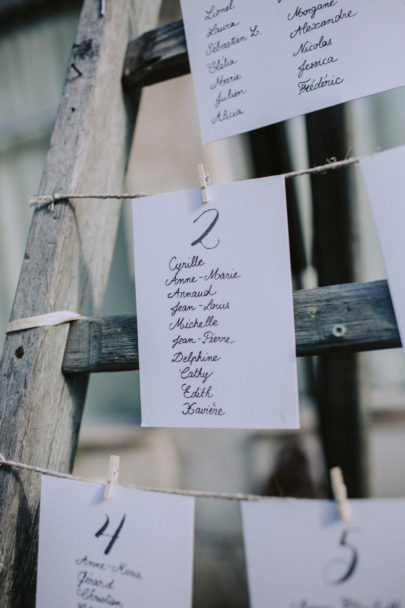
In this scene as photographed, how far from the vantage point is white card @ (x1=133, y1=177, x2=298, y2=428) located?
1.47 feet

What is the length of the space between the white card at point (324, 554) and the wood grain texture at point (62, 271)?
11.1 inches

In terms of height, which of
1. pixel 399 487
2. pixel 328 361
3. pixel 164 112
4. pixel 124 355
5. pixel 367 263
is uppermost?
pixel 164 112

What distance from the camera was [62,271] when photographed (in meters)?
0.56

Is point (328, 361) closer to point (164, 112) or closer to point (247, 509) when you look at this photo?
point (247, 509)

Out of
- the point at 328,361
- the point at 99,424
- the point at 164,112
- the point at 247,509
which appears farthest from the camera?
the point at 99,424

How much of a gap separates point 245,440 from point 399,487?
0.63m

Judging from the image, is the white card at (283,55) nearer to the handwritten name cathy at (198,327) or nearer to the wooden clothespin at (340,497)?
the handwritten name cathy at (198,327)

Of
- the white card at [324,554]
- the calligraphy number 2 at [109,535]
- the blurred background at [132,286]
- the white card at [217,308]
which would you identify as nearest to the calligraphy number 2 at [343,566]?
the white card at [324,554]

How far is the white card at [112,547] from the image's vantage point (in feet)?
1.42

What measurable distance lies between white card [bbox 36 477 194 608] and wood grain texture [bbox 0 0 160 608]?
4 centimetres

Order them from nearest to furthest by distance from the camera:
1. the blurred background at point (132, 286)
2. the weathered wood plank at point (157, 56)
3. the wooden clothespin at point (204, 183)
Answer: the wooden clothespin at point (204, 183) → the weathered wood plank at point (157, 56) → the blurred background at point (132, 286)

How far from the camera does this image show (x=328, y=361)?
3.08 feet

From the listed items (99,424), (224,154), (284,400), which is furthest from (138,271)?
(99,424)

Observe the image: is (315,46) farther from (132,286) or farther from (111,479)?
(132,286)
